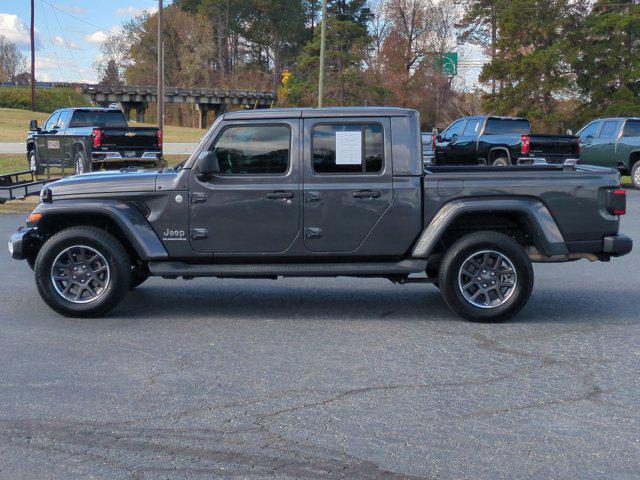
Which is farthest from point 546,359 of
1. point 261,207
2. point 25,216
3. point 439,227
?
point 25,216

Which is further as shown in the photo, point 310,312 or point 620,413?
point 310,312

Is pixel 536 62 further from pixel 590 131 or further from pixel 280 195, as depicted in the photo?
pixel 280 195

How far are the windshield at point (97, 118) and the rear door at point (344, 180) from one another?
56.2ft

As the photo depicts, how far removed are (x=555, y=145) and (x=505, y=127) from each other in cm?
244

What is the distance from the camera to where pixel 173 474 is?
431cm

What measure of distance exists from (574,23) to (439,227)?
1619 inches

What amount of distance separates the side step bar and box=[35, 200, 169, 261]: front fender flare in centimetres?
15

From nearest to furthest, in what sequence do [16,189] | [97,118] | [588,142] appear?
[16,189] < [588,142] < [97,118]

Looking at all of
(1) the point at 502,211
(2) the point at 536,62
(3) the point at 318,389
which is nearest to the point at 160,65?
(2) the point at 536,62

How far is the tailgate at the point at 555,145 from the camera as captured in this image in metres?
22.6

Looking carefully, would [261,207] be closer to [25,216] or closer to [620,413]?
[620,413]

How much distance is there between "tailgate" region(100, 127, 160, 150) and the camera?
2183cm

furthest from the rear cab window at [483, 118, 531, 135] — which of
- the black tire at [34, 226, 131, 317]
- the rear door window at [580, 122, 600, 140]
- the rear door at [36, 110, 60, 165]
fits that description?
the black tire at [34, 226, 131, 317]

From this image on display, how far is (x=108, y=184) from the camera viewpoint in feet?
25.2
